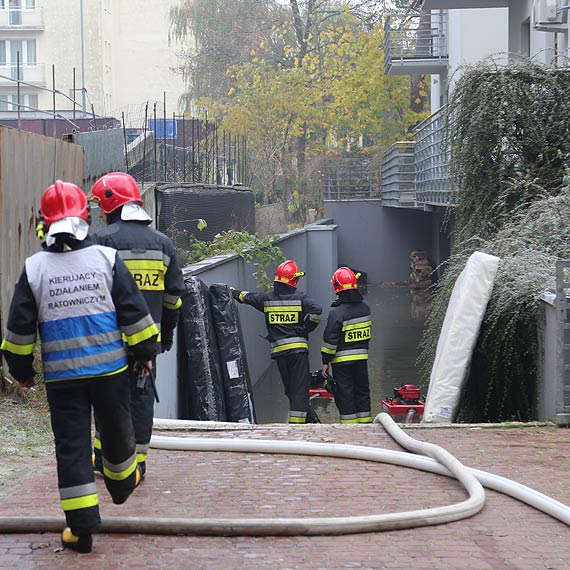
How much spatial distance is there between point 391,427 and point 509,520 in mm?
2004

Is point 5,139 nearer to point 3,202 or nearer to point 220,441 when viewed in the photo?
point 3,202

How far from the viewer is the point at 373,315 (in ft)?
70.8

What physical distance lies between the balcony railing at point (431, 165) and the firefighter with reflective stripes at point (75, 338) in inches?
480

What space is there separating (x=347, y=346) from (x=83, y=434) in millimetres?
5586

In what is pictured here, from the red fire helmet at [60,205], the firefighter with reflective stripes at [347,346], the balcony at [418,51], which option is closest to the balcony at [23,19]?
the balcony at [418,51]

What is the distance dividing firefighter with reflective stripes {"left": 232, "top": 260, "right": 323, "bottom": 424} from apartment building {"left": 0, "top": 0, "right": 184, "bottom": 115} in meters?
44.1

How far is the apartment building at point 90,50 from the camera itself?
A: 5525cm

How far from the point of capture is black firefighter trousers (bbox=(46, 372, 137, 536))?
15.4 feet

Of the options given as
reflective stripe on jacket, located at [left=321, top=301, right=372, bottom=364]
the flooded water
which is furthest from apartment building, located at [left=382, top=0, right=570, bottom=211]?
reflective stripe on jacket, located at [left=321, top=301, right=372, bottom=364]

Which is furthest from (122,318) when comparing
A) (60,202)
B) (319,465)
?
(319,465)

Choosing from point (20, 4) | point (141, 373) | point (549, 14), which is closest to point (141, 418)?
point (141, 373)

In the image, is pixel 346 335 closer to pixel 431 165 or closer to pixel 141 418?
pixel 141 418

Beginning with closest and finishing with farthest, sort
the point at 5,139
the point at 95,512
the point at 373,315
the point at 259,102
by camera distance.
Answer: the point at 95,512, the point at 5,139, the point at 373,315, the point at 259,102

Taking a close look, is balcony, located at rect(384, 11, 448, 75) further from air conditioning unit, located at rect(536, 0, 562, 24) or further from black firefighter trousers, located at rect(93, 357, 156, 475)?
black firefighter trousers, located at rect(93, 357, 156, 475)
